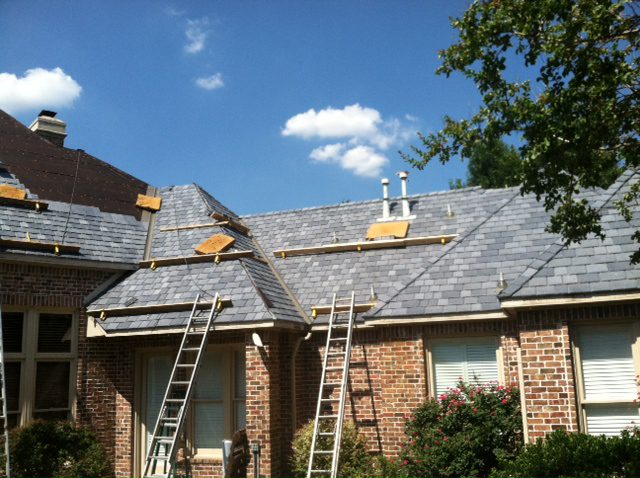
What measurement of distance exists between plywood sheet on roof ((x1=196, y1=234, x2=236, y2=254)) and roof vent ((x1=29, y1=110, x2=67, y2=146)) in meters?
5.80

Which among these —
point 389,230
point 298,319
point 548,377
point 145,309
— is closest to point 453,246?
point 389,230

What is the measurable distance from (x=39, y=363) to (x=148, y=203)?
17.4ft

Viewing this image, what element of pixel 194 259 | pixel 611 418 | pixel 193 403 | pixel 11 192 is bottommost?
pixel 611 418

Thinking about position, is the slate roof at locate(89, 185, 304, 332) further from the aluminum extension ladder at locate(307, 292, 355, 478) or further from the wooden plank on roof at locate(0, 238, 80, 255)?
the wooden plank on roof at locate(0, 238, 80, 255)

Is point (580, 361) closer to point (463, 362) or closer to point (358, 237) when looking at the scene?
point (463, 362)

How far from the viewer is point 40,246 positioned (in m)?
12.2

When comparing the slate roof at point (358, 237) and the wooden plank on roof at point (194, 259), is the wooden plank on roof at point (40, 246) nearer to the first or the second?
the wooden plank on roof at point (194, 259)

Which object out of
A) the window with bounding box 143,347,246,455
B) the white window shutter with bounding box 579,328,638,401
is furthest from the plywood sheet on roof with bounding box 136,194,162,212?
the white window shutter with bounding box 579,328,638,401

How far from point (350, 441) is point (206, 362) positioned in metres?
3.18

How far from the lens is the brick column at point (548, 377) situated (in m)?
9.55

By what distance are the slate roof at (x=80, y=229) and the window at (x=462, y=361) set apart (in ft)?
22.0

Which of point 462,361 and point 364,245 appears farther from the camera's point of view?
point 364,245

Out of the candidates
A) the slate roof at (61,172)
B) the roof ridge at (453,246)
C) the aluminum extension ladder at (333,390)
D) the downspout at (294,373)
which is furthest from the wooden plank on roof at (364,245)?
the slate roof at (61,172)

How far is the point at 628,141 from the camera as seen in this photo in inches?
333
